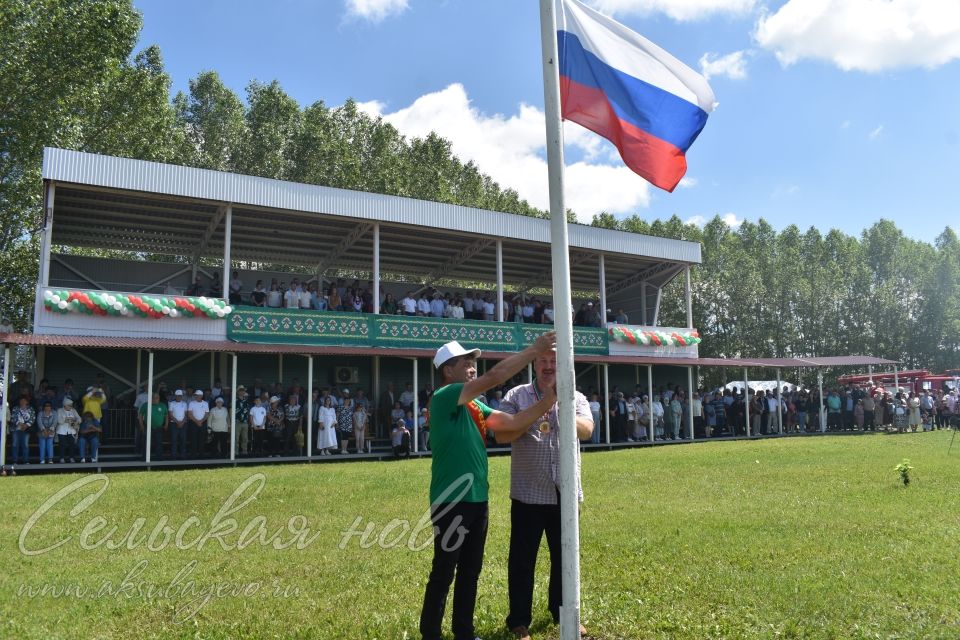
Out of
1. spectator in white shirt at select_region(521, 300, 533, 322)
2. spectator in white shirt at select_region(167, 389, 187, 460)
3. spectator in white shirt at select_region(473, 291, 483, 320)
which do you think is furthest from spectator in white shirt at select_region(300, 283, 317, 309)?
spectator in white shirt at select_region(521, 300, 533, 322)

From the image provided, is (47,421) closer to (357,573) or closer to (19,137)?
(357,573)

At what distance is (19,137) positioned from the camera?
26062 millimetres

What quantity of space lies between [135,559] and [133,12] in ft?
92.9

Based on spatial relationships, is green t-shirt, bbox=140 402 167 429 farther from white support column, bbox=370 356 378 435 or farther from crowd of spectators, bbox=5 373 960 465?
white support column, bbox=370 356 378 435

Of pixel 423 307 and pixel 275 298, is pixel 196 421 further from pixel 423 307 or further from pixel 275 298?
pixel 423 307

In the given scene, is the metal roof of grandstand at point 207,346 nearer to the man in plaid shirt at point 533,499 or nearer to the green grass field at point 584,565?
the green grass field at point 584,565

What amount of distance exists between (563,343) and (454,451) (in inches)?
35.7

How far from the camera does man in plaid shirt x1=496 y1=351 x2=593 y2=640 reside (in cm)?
465

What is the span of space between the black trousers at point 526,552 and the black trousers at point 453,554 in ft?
1.34

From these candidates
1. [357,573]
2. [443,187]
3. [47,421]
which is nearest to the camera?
[357,573]

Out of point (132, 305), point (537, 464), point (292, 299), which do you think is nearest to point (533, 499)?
point (537, 464)

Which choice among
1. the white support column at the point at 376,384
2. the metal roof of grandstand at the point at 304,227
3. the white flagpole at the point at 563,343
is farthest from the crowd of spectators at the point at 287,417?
the white flagpole at the point at 563,343

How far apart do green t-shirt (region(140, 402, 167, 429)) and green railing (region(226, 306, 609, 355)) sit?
8.81ft

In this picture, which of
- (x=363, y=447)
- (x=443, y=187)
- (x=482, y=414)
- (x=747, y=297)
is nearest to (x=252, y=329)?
(x=363, y=447)
